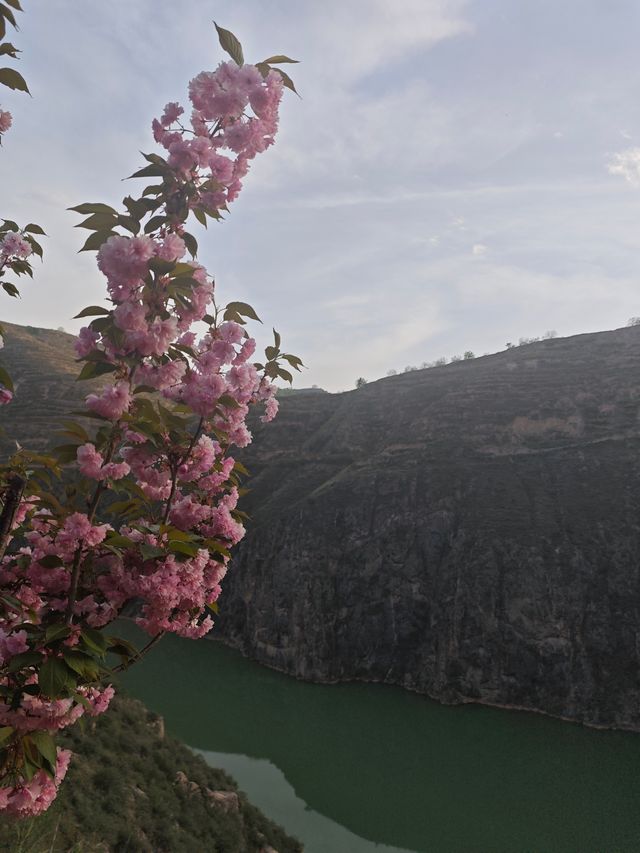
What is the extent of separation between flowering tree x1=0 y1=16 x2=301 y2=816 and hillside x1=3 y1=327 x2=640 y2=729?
3011 centimetres

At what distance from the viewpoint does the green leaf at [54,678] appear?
6.64 ft

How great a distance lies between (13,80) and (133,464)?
2166 mm

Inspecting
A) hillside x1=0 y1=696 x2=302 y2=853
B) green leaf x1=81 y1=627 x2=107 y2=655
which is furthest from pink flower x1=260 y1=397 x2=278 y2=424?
hillside x1=0 y1=696 x2=302 y2=853

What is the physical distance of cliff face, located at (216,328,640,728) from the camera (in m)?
29.2

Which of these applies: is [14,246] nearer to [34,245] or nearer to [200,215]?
[34,245]

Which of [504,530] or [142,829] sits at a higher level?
[504,530]

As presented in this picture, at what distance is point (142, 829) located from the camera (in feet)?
32.6

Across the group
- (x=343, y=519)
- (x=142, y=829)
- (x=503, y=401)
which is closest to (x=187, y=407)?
(x=142, y=829)

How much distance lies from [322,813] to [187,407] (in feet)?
67.3

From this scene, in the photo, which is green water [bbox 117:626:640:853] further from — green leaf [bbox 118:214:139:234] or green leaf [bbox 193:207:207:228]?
green leaf [bbox 118:214:139:234]

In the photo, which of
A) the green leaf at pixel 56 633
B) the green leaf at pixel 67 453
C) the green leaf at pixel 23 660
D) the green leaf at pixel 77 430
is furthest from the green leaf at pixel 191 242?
the green leaf at pixel 23 660

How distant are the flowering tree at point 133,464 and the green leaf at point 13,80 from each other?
68cm

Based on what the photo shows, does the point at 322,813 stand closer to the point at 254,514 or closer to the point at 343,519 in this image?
the point at 343,519

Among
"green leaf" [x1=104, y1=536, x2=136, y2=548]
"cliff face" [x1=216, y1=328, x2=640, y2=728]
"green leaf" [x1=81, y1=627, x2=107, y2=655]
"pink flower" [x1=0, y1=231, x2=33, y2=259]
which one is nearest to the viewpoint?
"green leaf" [x1=81, y1=627, x2=107, y2=655]
